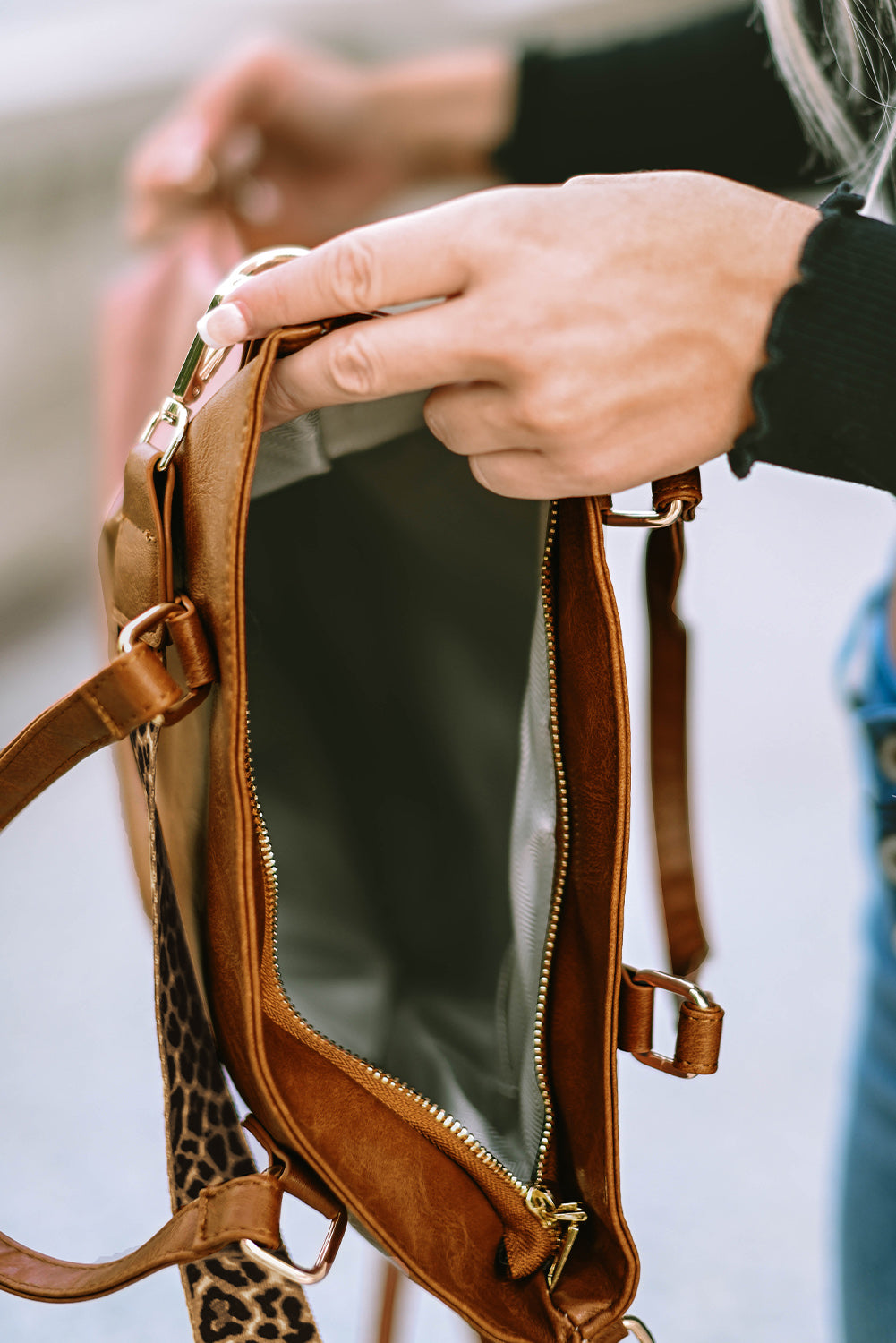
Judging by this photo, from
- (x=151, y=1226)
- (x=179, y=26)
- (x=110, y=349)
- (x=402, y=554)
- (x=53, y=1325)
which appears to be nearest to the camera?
(x=402, y=554)

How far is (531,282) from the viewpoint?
36cm

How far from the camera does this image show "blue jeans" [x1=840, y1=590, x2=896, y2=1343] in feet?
2.03

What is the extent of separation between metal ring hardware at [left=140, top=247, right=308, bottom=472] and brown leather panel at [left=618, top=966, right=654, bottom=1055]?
1.04ft

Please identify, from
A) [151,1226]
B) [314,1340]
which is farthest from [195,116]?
[151,1226]

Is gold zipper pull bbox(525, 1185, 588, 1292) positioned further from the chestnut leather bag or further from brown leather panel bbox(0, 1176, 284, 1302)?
brown leather panel bbox(0, 1176, 284, 1302)

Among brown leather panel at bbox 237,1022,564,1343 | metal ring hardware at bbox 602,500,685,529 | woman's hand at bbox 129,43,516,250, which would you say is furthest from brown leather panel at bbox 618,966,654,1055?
woman's hand at bbox 129,43,516,250

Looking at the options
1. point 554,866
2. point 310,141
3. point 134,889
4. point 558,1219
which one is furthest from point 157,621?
point 134,889

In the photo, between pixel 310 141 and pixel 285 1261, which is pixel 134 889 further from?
pixel 285 1261

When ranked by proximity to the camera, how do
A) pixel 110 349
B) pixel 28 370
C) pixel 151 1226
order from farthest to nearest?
pixel 28 370 < pixel 151 1226 < pixel 110 349

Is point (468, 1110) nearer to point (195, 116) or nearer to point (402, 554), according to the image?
point (402, 554)

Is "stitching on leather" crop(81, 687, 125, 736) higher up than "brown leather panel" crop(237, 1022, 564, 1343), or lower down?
higher up

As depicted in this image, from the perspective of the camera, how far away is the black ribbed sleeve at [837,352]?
1.26 ft

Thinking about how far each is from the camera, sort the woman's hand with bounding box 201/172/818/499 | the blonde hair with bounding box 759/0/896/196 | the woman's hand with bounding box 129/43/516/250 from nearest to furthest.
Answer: the woman's hand with bounding box 201/172/818/499 → the blonde hair with bounding box 759/0/896/196 → the woman's hand with bounding box 129/43/516/250

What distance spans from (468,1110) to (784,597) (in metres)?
2.18
